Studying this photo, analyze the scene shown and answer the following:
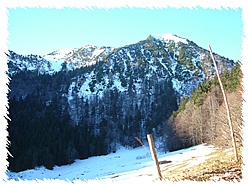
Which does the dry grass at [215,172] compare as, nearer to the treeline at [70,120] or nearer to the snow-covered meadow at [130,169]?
the snow-covered meadow at [130,169]

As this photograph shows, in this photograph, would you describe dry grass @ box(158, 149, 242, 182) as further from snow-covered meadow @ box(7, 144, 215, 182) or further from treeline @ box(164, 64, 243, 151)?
treeline @ box(164, 64, 243, 151)

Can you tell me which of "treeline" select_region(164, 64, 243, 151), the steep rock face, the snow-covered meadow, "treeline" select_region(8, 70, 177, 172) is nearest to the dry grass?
the snow-covered meadow

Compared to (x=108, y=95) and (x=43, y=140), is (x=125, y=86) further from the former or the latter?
(x=43, y=140)

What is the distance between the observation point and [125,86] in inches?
5399

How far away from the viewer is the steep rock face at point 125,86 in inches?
4156

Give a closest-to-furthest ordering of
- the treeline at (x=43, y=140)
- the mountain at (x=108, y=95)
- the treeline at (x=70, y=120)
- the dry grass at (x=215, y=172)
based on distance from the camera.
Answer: the dry grass at (x=215, y=172), the treeline at (x=43, y=140), the treeline at (x=70, y=120), the mountain at (x=108, y=95)

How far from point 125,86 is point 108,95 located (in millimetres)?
14239

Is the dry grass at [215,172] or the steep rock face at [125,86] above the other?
the steep rock face at [125,86]

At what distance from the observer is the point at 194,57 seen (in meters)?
172

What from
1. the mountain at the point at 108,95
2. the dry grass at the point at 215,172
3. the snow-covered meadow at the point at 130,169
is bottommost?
the snow-covered meadow at the point at 130,169

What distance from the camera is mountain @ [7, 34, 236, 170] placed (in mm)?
77000

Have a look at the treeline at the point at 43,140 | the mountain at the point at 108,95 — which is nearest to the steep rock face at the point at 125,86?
the mountain at the point at 108,95

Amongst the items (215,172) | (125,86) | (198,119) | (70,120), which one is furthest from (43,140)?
(125,86)

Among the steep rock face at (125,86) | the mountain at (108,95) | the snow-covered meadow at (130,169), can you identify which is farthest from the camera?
the steep rock face at (125,86)
